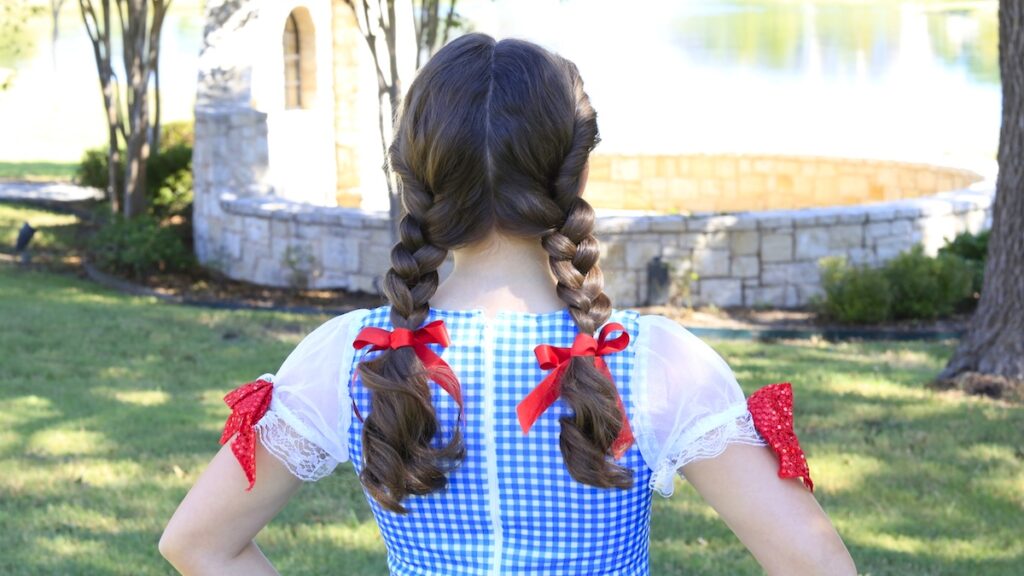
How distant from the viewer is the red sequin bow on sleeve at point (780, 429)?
62.3 inches

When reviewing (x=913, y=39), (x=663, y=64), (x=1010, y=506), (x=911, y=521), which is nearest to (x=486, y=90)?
(x=911, y=521)

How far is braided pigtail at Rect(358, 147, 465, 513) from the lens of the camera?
64.4 inches

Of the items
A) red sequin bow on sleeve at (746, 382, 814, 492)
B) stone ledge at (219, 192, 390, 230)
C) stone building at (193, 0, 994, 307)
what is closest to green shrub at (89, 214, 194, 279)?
stone building at (193, 0, 994, 307)

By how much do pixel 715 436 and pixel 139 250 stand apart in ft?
33.4

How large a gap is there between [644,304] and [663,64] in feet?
112

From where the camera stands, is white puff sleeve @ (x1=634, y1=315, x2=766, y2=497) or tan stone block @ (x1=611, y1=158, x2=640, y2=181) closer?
white puff sleeve @ (x1=634, y1=315, x2=766, y2=497)

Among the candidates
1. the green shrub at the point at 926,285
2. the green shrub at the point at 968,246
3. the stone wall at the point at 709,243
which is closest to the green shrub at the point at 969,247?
the green shrub at the point at 968,246

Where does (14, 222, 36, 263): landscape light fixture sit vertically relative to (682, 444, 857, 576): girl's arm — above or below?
below

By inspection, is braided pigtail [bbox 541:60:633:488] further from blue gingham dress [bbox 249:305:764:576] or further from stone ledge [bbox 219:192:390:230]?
stone ledge [bbox 219:192:390:230]

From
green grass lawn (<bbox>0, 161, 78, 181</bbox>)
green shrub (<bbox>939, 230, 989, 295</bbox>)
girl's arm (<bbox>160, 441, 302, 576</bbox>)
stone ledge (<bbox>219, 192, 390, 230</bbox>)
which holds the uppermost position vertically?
girl's arm (<bbox>160, 441, 302, 576</bbox>)

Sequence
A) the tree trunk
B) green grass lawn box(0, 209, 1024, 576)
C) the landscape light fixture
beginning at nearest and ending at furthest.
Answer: green grass lawn box(0, 209, 1024, 576) < the tree trunk < the landscape light fixture

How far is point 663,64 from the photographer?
42.9 meters

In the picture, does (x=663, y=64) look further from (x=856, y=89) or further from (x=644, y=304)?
(x=644, y=304)

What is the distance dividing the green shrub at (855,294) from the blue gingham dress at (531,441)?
299 inches
